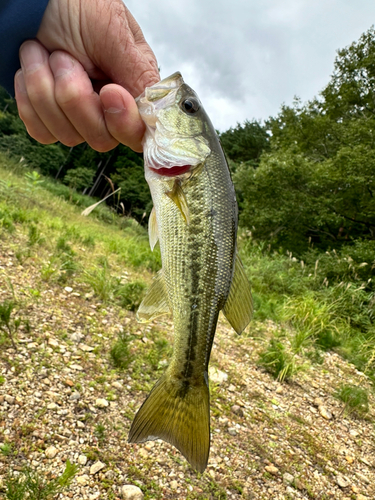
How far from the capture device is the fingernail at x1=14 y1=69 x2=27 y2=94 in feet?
5.63

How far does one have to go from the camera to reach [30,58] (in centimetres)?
162

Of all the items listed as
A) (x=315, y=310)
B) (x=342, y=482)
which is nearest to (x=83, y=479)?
(x=342, y=482)

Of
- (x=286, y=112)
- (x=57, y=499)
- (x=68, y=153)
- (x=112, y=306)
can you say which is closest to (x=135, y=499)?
(x=57, y=499)

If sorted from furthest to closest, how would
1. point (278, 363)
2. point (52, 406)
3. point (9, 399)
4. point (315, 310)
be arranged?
point (315, 310), point (278, 363), point (52, 406), point (9, 399)

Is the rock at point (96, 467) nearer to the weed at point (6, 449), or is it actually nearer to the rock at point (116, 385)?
the weed at point (6, 449)

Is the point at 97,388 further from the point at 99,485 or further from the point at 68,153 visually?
the point at 68,153

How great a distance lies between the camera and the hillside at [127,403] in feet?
7.80

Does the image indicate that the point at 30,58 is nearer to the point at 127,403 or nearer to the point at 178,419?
the point at 178,419

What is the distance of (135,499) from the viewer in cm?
218

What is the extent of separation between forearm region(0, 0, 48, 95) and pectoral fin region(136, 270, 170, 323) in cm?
138

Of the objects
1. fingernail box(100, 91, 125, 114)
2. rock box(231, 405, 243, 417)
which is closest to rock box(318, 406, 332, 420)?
rock box(231, 405, 243, 417)

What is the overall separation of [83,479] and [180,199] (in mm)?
2035

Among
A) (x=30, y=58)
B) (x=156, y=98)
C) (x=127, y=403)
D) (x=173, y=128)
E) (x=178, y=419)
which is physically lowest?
(x=127, y=403)

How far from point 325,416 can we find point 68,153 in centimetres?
3544
